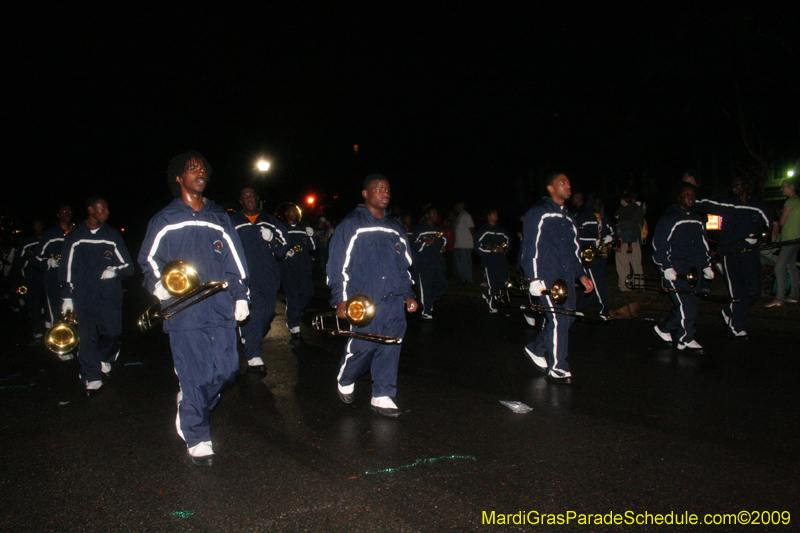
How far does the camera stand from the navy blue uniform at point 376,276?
16.7 ft

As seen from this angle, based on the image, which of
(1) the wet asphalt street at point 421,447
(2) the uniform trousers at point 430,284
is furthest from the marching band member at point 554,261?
(2) the uniform trousers at point 430,284

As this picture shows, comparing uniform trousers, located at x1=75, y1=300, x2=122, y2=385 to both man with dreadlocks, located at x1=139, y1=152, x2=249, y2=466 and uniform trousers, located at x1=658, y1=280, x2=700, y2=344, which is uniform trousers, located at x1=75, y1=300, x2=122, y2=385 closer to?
man with dreadlocks, located at x1=139, y1=152, x2=249, y2=466

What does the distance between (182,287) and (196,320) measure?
0.90 feet

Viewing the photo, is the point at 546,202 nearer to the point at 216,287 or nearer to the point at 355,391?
the point at 355,391

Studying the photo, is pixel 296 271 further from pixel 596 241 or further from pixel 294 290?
pixel 596 241

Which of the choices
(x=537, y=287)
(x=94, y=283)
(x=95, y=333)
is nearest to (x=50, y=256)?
(x=94, y=283)

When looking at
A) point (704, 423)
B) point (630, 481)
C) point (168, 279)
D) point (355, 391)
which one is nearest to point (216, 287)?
point (168, 279)

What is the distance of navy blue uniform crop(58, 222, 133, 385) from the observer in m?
6.06

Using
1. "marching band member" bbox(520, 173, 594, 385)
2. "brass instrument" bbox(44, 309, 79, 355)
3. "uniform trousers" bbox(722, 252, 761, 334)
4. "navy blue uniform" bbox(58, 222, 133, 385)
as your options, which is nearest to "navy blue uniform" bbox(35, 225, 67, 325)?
"brass instrument" bbox(44, 309, 79, 355)

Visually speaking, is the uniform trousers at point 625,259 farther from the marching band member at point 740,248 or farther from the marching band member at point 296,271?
the marching band member at point 296,271

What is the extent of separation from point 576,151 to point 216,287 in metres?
26.3

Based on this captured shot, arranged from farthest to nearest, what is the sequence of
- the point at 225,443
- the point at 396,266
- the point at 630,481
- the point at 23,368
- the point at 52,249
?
the point at 52,249, the point at 23,368, the point at 396,266, the point at 225,443, the point at 630,481

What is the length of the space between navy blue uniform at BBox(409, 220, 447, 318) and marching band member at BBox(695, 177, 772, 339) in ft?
16.0

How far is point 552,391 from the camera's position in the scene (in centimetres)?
575
